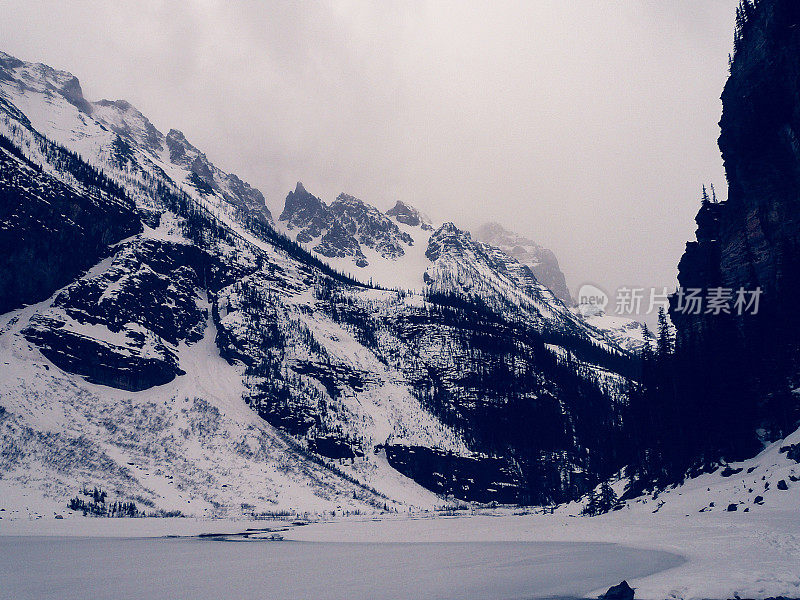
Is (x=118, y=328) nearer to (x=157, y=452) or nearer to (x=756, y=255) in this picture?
(x=157, y=452)

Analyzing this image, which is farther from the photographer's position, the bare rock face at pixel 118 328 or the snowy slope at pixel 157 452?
the bare rock face at pixel 118 328

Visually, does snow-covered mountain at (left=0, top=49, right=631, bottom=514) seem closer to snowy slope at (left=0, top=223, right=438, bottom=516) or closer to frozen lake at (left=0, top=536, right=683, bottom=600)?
snowy slope at (left=0, top=223, right=438, bottom=516)

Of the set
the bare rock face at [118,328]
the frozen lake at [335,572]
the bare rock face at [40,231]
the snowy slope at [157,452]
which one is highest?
the bare rock face at [40,231]

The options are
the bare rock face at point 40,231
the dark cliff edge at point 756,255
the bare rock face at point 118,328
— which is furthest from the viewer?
the bare rock face at point 40,231

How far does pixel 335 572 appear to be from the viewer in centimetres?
3466

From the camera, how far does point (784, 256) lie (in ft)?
235

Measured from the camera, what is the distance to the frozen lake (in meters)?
26.6

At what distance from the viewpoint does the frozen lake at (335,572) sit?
26.6 m

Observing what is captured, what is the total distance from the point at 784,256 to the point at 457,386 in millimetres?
136637

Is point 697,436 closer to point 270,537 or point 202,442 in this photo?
point 270,537

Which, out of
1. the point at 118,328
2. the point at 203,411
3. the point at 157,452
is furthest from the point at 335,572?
the point at 118,328

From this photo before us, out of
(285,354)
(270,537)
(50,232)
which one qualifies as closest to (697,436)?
(270,537)

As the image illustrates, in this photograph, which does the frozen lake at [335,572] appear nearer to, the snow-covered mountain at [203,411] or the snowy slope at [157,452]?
the snowy slope at [157,452]

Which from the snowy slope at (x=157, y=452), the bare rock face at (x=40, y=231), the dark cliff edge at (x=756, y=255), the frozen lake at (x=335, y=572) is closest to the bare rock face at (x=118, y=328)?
the snowy slope at (x=157, y=452)
